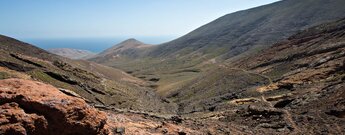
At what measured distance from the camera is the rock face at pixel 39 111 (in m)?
13.2

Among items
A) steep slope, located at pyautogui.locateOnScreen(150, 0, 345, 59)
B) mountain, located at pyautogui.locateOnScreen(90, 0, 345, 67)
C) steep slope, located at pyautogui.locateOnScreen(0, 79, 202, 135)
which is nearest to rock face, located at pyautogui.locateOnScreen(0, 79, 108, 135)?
steep slope, located at pyautogui.locateOnScreen(0, 79, 202, 135)

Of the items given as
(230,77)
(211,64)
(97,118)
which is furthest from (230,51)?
(97,118)

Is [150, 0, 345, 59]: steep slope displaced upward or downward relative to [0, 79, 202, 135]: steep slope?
downward

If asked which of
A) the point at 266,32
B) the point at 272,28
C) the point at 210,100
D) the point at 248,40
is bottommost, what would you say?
the point at 210,100

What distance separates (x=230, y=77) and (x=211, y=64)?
5976cm

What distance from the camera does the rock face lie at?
13.2 m

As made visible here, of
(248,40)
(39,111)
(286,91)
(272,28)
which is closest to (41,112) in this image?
(39,111)

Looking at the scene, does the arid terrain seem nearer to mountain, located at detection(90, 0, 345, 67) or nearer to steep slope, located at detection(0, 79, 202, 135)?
steep slope, located at detection(0, 79, 202, 135)

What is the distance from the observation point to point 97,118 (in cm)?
1559

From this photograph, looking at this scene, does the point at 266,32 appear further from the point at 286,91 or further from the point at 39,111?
the point at 39,111

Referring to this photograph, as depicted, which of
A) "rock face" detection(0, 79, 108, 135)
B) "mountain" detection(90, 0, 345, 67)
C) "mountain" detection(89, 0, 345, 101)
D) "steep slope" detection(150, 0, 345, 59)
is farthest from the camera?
"steep slope" detection(150, 0, 345, 59)

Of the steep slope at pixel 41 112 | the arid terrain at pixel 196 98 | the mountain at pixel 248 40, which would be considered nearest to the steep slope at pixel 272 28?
the mountain at pixel 248 40

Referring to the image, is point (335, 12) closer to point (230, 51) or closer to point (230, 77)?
point (230, 51)

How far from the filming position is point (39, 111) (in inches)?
543
